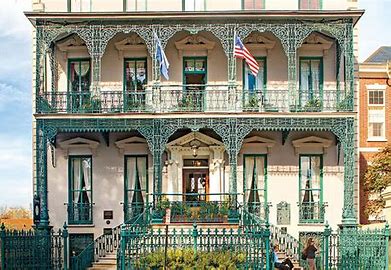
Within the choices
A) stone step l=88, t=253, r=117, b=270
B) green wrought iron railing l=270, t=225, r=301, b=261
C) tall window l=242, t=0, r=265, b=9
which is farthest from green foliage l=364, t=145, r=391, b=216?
stone step l=88, t=253, r=117, b=270

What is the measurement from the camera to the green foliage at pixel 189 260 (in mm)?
17156

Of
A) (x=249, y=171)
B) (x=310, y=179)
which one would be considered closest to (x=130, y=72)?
(x=249, y=171)

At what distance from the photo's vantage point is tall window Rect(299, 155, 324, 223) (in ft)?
92.0

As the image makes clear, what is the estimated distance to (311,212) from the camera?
28.0 m

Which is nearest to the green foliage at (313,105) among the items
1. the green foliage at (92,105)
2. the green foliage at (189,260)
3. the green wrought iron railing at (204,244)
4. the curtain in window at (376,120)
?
the green foliage at (92,105)

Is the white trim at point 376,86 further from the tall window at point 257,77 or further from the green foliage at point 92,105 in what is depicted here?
the green foliage at point 92,105

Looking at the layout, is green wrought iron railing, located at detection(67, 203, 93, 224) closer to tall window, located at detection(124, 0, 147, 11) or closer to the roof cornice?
the roof cornice

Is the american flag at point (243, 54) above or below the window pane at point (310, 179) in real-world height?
above

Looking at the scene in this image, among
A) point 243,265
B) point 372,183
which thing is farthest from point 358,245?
point 372,183

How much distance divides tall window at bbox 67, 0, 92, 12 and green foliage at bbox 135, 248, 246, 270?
1396cm

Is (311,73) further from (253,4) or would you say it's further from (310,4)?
(253,4)

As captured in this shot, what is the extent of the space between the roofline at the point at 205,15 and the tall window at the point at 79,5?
6.21ft

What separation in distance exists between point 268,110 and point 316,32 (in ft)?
12.1

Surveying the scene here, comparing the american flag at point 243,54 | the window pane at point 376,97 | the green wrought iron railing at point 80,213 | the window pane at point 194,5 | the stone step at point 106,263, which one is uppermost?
the window pane at point 194,5
